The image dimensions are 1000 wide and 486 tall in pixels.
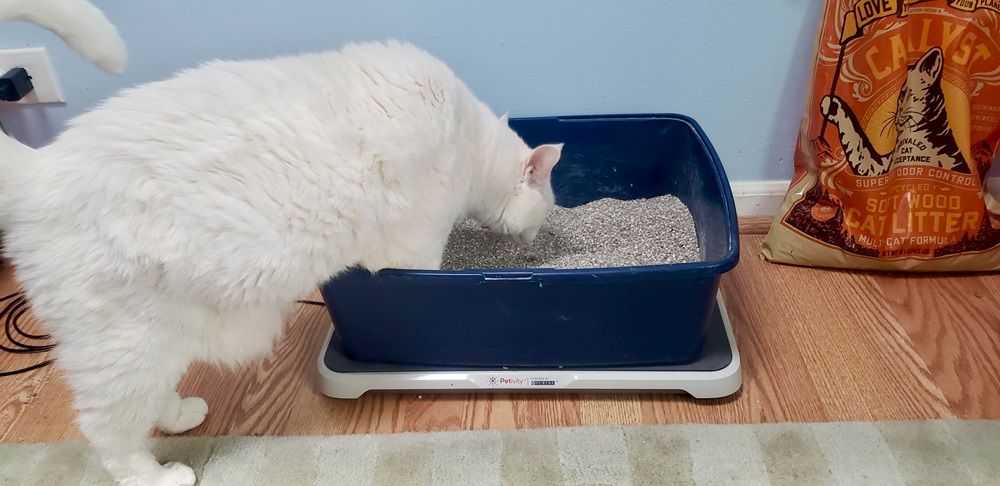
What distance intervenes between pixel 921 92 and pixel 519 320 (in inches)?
34.7

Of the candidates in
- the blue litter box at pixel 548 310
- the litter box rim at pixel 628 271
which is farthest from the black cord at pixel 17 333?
the litter box rim at pixel 628 271

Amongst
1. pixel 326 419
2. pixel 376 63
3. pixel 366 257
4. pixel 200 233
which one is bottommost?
pixel 326 419

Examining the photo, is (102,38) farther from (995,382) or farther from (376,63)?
(995,382)

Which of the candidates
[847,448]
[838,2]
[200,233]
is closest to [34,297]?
[200,233]

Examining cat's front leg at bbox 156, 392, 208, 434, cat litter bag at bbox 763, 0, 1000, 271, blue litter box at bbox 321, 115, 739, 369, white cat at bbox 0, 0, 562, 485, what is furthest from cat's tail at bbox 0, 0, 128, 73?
cat litter bag at bbox 763, 0, 1000, 271

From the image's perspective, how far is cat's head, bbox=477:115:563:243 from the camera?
3.70 feet

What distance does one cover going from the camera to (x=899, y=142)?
1309 mm

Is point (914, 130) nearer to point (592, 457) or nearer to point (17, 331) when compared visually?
point (592, 457)

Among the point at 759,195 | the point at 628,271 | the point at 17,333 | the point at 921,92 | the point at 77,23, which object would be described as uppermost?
the point at 77,23

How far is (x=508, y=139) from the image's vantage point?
1156 mm

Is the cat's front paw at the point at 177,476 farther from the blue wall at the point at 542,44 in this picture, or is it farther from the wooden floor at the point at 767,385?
the blue wall at the point at 542,44

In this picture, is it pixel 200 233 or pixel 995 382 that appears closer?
pixel 200 233

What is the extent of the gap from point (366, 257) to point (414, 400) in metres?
0.34

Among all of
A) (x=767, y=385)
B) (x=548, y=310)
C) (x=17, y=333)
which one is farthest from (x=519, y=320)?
(x=17, y=333)
